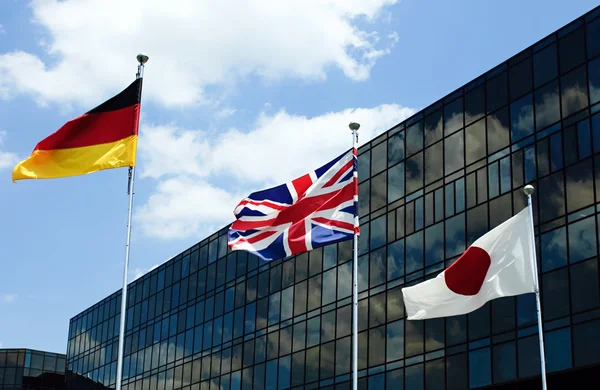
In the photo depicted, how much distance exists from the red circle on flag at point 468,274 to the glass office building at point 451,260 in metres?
10.8

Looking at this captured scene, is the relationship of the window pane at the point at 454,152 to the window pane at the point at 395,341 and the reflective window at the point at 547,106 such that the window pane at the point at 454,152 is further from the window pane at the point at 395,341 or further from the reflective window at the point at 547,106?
the window pane at the point at 395,341

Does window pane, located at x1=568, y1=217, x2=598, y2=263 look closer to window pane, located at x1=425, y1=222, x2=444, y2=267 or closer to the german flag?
window pane, located at x1=425, y1=222, x2=444, y2=267

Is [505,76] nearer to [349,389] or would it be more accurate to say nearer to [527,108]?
[527,108]

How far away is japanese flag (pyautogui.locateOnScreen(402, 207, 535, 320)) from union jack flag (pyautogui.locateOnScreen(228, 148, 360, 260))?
2.83 m

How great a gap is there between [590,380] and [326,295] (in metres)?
17.4

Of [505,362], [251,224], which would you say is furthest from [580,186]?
[251,224]

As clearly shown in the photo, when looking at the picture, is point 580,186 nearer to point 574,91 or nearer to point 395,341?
point 574,91

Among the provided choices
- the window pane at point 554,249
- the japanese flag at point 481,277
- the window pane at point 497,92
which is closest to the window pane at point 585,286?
the window pane at point 554,249

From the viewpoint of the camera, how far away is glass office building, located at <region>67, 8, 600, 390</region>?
34.5m

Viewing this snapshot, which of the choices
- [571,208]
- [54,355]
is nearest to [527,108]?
[571,208]

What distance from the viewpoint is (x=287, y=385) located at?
49062 mm

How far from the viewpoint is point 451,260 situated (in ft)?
131

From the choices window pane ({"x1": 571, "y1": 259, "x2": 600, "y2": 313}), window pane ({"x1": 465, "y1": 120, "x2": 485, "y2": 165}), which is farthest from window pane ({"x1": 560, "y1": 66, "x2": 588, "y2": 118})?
window pane ({"x1": 571, "y1": 259, "x2": 600, "y2": 313})

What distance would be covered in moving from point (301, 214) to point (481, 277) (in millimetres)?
5278
